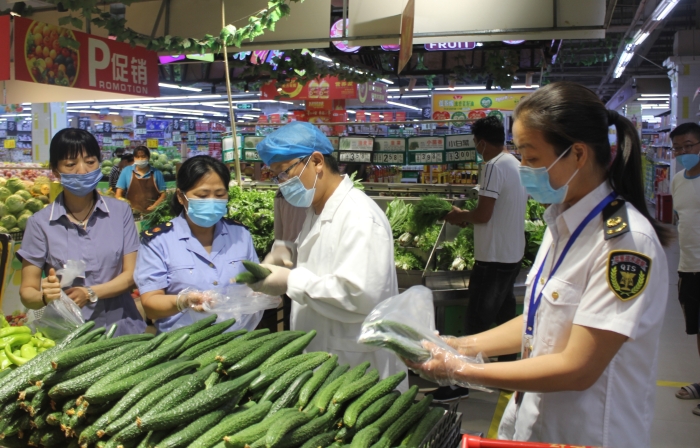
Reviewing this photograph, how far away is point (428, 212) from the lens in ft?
18.2

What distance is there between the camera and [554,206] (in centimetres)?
182

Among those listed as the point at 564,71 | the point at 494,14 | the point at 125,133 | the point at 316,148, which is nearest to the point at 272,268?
the point at 316,148

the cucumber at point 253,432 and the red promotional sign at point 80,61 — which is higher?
the red promotional sign at point 80,61

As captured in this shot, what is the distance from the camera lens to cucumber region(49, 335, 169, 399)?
5.50ft

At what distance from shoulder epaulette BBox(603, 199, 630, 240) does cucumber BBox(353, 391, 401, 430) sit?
79 cm

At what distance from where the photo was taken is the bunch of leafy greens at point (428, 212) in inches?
218

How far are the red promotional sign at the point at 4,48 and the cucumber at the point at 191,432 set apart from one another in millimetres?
3527

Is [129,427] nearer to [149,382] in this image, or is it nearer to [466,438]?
[149,382]

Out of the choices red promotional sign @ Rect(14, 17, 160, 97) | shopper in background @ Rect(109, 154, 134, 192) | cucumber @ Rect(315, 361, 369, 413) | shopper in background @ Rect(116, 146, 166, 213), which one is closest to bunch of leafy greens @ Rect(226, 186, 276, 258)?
red promotional sign @ Rect(14, 17, 160, 97)

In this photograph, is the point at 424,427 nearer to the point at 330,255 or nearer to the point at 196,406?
the point at 196,406

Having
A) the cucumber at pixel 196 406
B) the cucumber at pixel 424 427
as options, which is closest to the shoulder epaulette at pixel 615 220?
the cucumber at pixel 424 427

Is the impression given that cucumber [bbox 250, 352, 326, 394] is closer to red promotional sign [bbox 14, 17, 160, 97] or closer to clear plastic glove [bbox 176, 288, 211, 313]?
clear plastic glove [bbox 176, 288, 211, 313]

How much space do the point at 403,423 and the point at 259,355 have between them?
508mm

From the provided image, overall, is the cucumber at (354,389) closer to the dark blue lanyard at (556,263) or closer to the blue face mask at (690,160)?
the dark blue lanyard at (556,263)
